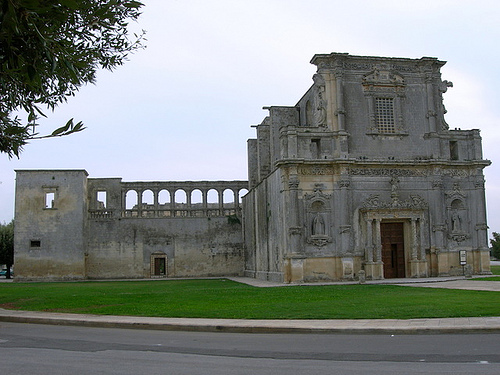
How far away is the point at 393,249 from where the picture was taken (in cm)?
3547

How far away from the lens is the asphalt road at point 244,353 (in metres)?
9.09

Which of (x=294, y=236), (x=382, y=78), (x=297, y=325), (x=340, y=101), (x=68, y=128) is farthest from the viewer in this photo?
(x=382, y=78)

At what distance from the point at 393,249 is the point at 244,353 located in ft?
85.4

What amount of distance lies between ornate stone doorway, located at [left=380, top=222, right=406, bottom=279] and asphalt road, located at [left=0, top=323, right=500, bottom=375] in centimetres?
2269

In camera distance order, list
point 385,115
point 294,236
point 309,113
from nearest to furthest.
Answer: point 294,236, point 385,115, point 309,113

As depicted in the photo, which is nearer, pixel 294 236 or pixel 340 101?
pixel 294 236

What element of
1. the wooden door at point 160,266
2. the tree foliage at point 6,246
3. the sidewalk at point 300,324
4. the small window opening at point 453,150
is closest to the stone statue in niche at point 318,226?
the small window opening at point 453,150

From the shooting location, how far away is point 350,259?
3356 cm

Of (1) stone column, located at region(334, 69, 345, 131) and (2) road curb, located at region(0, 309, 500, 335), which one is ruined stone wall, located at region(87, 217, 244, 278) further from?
(2) road curb, located at region(0, 309, 500, 335)

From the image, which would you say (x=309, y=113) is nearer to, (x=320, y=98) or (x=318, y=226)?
(x=320, y=98)

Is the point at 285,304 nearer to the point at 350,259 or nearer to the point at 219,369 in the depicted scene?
the point at 219,369

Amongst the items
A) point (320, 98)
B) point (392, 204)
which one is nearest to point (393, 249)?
point (392, 204)

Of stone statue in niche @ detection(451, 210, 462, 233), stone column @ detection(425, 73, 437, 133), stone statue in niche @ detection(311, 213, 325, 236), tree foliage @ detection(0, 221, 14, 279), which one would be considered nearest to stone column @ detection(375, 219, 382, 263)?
stone statue in niche @ detection(311, 213, 325, 236)

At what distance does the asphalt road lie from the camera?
9.09m
